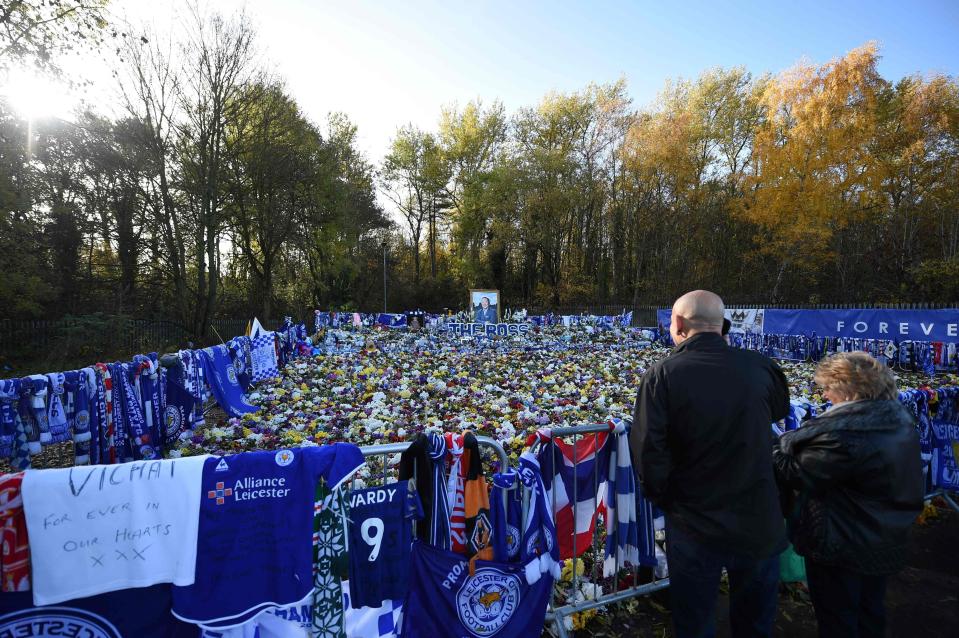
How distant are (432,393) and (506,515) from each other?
6.27 m

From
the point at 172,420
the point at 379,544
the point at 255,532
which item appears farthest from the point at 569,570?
the point at 172,420

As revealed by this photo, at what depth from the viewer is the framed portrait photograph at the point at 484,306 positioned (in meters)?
21.4

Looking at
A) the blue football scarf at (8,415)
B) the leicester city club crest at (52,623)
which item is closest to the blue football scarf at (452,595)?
the leicester city club crest at (52,623)

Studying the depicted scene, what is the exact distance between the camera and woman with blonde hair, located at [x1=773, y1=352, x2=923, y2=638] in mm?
1866

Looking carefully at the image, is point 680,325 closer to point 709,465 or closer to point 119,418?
point 709,465

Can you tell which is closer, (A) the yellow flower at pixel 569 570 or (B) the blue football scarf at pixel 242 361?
(A) the yellow flower at pixel 569 570

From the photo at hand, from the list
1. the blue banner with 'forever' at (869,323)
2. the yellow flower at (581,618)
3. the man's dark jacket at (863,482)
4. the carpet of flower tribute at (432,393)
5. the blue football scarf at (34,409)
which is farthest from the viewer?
the blue banner with 'forever' at (869,323)

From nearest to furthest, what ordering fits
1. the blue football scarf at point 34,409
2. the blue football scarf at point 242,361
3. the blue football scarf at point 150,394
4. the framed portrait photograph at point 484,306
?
the blue football scarf at point 34,409
the blue football scarf at point 150,394
the blue football scarf at point 242,361
the framed portrait photograph at point 484,306

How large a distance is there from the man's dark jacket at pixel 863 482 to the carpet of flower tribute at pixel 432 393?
317 cm

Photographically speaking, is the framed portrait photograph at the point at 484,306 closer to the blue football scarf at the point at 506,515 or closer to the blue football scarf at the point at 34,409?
the blue football scarf at the point at 34,409

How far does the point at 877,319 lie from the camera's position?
12109 millimetres

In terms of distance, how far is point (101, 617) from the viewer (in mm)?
1803

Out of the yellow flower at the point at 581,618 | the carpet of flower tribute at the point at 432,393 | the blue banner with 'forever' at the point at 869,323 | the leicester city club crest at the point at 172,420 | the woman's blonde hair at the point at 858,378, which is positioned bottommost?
the yellow flower at the point at 581,618

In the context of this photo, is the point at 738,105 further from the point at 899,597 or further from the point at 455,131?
the point at 899,597
